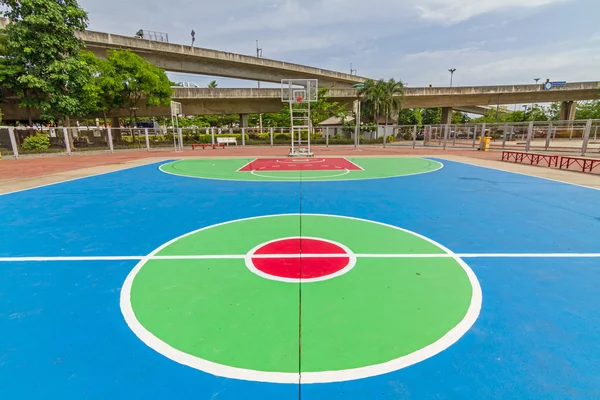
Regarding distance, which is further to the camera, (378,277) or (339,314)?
(378,277)

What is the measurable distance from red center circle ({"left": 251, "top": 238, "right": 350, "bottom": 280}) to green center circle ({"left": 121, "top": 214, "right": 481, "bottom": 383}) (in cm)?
21

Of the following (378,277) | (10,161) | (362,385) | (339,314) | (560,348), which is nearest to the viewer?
(362,385)

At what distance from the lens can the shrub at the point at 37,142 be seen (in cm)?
2089

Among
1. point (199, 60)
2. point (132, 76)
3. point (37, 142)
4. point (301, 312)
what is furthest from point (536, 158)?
point (199, 60)

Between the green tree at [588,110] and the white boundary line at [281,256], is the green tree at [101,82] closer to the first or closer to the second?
the white boundary line at [281,256]

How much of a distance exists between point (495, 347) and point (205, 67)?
39592 mm

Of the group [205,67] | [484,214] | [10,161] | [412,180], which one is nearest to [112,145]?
[10,161]

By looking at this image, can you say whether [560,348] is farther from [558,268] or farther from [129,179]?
[129,179]

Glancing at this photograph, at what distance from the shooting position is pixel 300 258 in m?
4.38

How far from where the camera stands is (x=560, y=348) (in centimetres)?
260

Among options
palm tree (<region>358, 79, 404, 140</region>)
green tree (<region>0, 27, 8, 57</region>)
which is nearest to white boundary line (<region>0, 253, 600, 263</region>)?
green tree (<region>0, 27, 8, 57</region>)

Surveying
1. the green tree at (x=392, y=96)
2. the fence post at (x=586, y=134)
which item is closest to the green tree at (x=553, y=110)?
the green tree at (x=392, y=96)

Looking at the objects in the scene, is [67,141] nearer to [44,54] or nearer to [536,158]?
[44,54]

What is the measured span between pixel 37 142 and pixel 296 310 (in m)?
26.3
